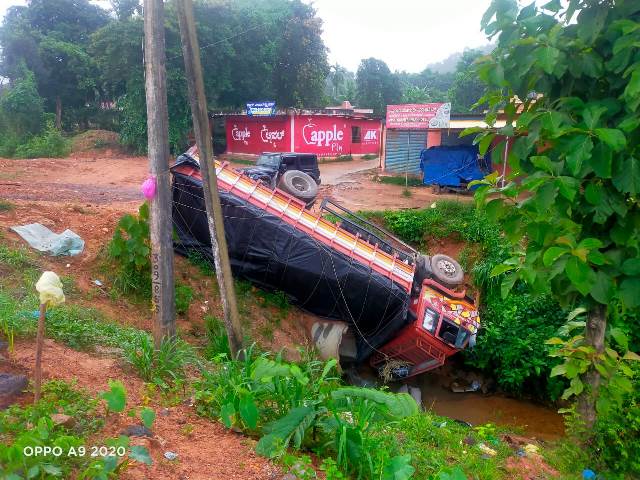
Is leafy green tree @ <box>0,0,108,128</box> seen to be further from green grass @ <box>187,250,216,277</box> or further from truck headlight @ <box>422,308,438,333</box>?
truck headlight @ <box>422,308,438,333</box>

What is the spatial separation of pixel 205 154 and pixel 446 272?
20.7 ft

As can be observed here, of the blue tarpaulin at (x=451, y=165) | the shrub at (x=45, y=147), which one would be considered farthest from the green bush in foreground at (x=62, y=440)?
the shrub at (x=45, y=147)

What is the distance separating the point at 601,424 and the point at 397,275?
5.52 meters

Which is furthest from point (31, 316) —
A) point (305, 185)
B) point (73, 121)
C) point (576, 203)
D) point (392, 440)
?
point (73, 121)

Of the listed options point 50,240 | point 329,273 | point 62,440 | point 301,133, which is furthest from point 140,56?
point 62,440

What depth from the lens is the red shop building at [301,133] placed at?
2678cm

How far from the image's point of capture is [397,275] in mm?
9203

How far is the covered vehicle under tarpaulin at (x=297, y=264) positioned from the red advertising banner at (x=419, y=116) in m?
10.8

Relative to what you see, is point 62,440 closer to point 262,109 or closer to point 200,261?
point 200,261

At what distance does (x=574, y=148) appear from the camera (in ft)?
9.07

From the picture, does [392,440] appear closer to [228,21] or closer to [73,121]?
[228,21]

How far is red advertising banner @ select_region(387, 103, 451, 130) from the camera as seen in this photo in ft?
58.7

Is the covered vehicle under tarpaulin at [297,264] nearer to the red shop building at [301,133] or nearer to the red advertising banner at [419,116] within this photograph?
the red advertising banner at [419,116]

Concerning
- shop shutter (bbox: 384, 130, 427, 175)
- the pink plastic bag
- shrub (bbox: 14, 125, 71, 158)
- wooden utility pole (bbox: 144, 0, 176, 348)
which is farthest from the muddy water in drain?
shrub (bbox: 14, 125, 71, 158)
